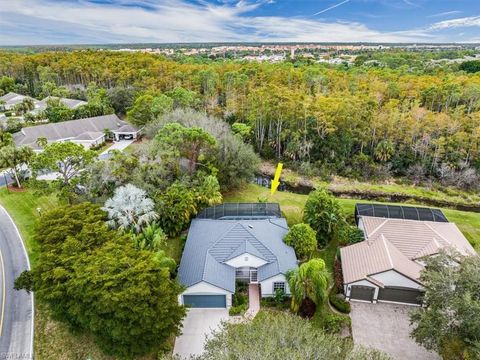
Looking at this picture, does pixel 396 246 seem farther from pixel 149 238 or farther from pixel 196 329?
pixel 149 238

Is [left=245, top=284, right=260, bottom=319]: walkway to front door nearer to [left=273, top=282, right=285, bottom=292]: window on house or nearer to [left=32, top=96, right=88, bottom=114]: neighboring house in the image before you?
[left=273, top=282, right=285, bottom=292]: window on house

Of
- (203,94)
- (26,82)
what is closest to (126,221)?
(203,94)

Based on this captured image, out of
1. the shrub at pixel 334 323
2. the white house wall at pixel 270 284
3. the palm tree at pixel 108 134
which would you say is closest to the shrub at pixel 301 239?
the white house wall at pixel 270 284

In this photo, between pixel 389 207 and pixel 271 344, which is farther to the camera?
pixel 389 207

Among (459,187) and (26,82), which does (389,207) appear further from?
(26,82)

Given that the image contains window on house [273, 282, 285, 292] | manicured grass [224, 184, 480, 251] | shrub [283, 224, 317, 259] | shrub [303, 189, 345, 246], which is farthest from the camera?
manicured grass [224, 184, 480, 251]

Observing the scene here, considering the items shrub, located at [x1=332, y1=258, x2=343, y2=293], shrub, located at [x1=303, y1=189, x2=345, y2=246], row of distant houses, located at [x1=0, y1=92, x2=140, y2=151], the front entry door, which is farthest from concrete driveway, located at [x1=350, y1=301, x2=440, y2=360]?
row of distant houses, located at [x1=0, y1=92, x2=140, y2=151]
